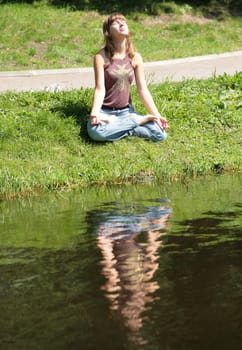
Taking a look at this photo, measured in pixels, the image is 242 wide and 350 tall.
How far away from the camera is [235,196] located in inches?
300

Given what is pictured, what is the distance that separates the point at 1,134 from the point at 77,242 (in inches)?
162

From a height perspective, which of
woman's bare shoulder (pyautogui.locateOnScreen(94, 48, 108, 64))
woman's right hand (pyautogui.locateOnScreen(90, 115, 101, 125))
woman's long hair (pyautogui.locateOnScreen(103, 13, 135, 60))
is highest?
woman's long hair (pyautogui.locateOnScreen(103, 13, 135, 60))

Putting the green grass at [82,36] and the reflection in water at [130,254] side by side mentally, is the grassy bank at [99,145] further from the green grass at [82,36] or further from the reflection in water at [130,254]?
the green grass at [82,36]

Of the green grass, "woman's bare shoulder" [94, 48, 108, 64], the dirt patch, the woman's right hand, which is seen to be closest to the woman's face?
"woman's bare shoulder" [94, 48, 108, 64]

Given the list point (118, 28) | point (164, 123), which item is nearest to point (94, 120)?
point (164, 123)

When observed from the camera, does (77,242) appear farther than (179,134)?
No

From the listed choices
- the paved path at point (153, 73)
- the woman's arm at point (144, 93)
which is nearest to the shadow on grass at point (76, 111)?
the woman's arm at point (144, 93)

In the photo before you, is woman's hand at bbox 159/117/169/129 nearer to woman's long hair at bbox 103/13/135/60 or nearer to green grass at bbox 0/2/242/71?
woman's long hair at bbox 103/13/135/60

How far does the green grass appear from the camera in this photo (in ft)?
63.7

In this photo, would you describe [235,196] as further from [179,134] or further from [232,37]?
[232,37]

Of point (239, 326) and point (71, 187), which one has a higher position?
point (239, 326)

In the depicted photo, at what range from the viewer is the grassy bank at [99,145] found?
29.3 feet

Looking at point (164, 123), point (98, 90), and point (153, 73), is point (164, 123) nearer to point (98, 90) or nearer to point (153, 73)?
point (98, 90)

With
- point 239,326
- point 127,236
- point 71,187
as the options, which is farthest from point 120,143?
point 239,326
